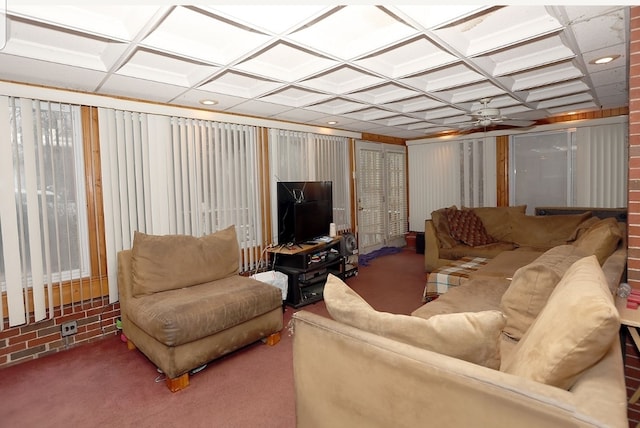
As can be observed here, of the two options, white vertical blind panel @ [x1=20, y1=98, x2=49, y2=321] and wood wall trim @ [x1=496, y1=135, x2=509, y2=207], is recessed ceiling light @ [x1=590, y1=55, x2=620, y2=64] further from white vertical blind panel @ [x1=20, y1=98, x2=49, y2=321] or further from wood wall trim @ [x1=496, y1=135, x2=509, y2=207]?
white vertical blind panel @ [x1=20, y1=98, x2=49, y2=321]

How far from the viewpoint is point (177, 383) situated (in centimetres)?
234

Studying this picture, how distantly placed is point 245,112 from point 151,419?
322 cm

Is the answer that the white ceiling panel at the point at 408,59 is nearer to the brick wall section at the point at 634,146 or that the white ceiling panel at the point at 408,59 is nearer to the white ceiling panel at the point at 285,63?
the white ceiling panel at the point at 285,63

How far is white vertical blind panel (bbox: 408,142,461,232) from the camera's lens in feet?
21.7

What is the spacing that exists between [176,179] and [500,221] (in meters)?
4.51

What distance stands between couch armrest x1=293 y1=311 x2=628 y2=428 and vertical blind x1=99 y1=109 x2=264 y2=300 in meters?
2.46

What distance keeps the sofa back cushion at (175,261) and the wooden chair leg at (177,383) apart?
78 centimetres

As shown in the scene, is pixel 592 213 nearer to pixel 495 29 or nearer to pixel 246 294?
pixel 495 29

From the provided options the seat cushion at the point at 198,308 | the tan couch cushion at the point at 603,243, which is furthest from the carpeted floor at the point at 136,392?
the tan couch cushion at the point at 603,243

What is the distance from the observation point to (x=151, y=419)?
2.05 m

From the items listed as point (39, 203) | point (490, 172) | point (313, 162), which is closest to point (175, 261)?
point (39, 203)

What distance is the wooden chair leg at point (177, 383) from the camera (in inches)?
91.7

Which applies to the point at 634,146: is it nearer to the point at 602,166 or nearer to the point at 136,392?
the point at 136,392

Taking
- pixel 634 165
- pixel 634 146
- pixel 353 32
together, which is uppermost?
pixel 353 32
